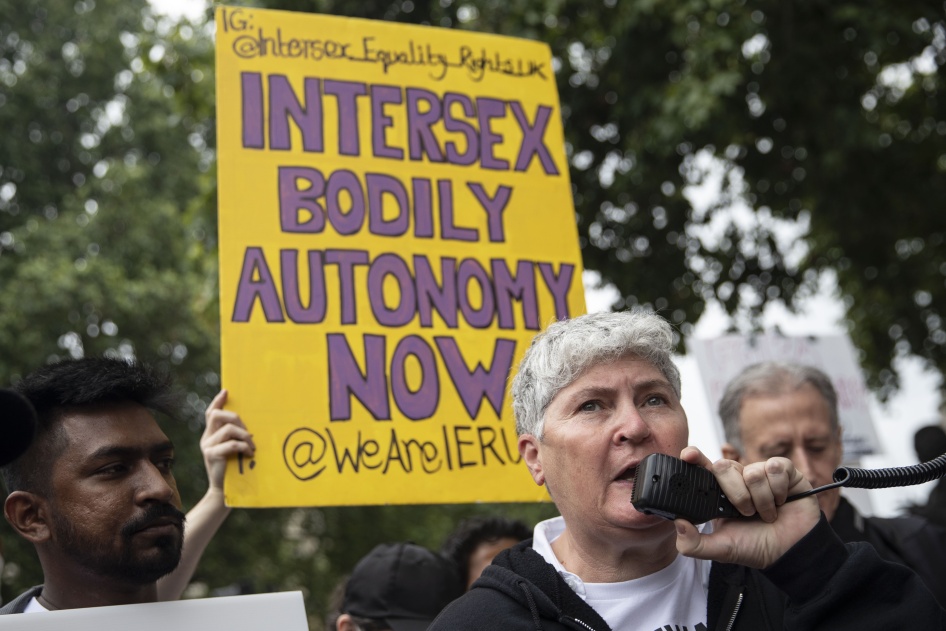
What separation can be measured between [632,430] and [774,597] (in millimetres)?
438

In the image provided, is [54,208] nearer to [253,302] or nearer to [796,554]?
[253,302]

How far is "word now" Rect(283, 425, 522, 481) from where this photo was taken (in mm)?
3227

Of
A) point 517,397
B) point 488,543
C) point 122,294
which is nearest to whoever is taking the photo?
point 517,397

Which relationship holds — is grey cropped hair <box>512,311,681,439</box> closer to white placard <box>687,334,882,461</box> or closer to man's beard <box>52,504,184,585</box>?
man's beard <box>52,504,184,585</box>

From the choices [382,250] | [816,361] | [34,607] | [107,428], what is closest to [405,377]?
[382,250]

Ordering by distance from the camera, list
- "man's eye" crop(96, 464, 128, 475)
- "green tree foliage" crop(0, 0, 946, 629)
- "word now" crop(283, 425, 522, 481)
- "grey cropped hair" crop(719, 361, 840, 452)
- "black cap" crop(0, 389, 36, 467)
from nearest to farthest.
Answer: "black cap" crop(0, 389, 36, 467) → "man's eye" crop(96, 464, 128, 475) → "word now" crop(283, 425, 522, 481) → "grey cropped hair" crop(719, 361, 840, 452) → "green tree foliage" crop(0, 0, 946, 629)

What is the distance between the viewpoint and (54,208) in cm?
1498

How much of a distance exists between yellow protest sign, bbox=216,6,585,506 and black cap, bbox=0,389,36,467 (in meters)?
1.40

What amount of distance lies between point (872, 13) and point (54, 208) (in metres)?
11.5

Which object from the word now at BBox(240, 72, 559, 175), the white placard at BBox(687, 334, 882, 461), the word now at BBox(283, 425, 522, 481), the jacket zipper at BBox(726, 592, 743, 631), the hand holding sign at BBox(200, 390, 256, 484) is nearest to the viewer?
the jacket zipper at BBox(726, 592, 743, 631)

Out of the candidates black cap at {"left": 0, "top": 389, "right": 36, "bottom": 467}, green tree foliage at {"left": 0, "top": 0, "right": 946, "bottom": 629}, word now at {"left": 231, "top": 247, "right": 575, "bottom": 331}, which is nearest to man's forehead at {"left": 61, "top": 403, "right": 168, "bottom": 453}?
word now at {"left": 231, "top": 247, "right": 575, "bottom": 331}

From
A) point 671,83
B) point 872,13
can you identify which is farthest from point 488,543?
point 872,13

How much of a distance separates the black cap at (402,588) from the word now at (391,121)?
1334 millimetres

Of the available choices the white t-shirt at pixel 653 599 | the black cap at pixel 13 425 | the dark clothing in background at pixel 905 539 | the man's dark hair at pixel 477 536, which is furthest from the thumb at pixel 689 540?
the man's dark hair at pixel 477 536
